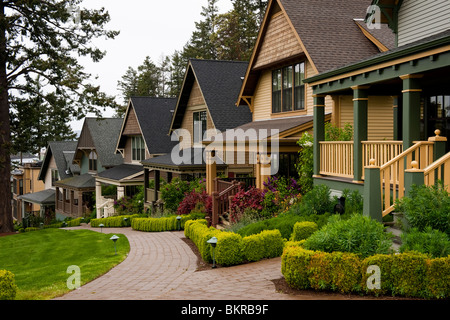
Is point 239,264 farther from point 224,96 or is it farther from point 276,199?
point 224,96

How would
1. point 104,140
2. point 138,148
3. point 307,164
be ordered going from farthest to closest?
point 104,140
point 138,148
point 307,164

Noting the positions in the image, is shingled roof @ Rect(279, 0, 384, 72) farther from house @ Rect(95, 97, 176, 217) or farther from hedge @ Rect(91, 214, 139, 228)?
house @ Rect(95, 97, 176, 217)

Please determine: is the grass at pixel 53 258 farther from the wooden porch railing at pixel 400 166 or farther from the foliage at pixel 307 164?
the wooden porch railing at pixel 400 166

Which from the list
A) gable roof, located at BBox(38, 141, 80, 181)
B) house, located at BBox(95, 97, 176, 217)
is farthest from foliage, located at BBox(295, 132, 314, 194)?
gable roof, located at BBox(38, 141, 80, 181)

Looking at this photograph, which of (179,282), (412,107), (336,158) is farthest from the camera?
(336,158)

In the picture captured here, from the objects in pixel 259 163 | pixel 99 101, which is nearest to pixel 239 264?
pixel 259 163

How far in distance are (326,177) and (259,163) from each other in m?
3.86

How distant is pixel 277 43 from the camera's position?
63.8ft

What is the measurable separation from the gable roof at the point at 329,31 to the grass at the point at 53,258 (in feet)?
31.3

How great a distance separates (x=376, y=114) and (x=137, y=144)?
22.8 meters

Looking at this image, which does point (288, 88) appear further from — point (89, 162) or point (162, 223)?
point (89, 162)

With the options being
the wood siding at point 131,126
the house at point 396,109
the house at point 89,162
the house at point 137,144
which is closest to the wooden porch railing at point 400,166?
the house at point 396,109

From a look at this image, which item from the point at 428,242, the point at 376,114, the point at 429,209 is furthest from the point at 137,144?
the point at 428,242

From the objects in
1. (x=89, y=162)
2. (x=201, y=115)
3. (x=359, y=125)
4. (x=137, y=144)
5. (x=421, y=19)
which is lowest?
(x=89, y=162)
